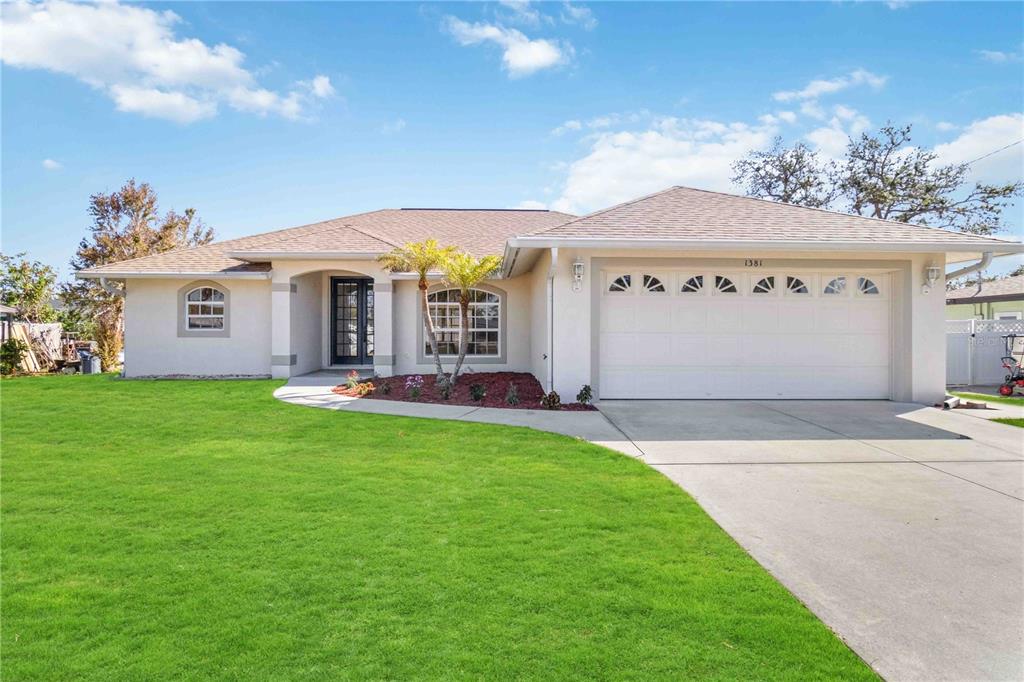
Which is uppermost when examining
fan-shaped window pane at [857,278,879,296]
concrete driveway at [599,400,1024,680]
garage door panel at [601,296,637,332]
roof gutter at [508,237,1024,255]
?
roof gutter at [508,237,1024,255]

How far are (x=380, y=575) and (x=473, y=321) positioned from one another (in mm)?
11307

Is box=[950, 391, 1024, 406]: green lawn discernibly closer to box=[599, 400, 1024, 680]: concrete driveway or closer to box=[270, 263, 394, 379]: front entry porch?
box=[599, 400, 1024, 680]: concrete driveway

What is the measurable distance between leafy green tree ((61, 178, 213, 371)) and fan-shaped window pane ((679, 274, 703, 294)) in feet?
75.1

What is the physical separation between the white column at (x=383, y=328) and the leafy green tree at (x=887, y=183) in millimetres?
19580

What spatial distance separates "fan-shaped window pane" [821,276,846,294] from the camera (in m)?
10.4

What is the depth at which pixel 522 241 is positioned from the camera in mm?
8961

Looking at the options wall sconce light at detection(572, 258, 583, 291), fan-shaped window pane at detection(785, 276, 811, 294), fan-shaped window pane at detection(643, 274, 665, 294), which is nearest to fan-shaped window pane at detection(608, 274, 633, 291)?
fan-shaped window pane at detection(643, 274, 665, 294)

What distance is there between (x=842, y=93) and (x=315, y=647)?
21752 millimetres

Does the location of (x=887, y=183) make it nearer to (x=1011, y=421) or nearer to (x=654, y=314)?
(x=1011, y=421)

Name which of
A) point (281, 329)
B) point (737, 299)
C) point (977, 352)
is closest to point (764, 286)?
point (737, 299)

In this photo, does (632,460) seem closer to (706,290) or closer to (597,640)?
(597,640)

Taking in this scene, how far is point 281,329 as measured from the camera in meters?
13.3

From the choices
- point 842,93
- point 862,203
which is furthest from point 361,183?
point 862,203

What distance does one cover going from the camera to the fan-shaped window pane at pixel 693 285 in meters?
10.2
